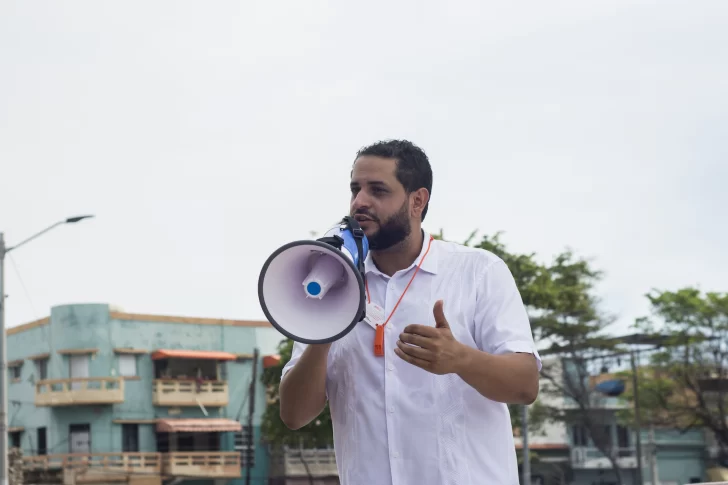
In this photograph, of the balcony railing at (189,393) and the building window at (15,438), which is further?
the building window at (15,438)

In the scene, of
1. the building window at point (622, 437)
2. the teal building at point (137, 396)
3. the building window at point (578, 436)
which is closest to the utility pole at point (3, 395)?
the teal building at point (137, 396)

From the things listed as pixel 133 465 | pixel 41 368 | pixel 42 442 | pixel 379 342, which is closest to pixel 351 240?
pixel 379 342

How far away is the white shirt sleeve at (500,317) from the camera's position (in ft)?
10.2

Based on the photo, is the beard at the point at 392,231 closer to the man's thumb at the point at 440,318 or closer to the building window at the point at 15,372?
the man's thumb at the point at 440,318

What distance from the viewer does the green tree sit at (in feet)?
127

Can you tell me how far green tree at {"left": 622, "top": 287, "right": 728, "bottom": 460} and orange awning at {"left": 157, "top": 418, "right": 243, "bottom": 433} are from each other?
51.8ft

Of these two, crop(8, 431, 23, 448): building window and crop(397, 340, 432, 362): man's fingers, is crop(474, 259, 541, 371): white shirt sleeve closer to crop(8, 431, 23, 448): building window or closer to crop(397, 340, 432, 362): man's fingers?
crop(397, 340, 432, 362): man's fingers

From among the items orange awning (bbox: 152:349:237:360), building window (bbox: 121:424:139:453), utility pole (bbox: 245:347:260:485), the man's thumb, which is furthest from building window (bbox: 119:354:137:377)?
the man's thumb

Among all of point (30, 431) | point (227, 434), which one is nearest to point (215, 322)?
point (227, 434)

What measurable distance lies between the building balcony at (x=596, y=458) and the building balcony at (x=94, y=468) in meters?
20.5

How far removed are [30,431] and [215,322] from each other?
8.09 m

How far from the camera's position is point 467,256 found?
3330mm

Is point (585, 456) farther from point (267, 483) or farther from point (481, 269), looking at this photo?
point (481, 269)

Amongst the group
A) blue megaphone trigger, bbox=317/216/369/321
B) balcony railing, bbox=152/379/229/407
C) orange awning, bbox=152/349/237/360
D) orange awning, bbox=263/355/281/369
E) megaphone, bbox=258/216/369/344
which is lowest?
megaphone, bbox=258/216/369/344
